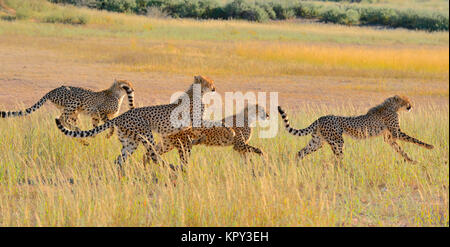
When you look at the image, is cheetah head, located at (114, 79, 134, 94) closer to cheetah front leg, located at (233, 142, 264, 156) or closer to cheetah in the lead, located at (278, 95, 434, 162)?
cheetah front leg, located at (233, 142, 264, 156)

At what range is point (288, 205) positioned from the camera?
4730 mm

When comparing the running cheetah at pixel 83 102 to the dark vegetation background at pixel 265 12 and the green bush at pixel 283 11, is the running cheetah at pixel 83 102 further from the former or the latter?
the green bush at pixel 283 11

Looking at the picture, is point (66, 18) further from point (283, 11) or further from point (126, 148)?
point (126, 148)

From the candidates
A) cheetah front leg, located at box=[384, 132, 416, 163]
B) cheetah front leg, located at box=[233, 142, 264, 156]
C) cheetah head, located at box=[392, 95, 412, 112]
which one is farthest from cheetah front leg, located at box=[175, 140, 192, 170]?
cheetah head, located at box=[392, 95, 412, 112]

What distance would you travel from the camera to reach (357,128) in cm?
670

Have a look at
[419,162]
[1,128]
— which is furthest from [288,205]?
[1,128]

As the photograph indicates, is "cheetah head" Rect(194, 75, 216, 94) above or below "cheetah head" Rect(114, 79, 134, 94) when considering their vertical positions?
above

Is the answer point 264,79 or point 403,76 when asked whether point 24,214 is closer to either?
point 264,79

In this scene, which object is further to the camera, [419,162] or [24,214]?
[419,162]

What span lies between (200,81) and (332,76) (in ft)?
36.3

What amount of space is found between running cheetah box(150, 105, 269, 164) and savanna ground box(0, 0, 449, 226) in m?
0.15

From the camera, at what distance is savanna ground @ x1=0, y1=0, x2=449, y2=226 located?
16.2ft

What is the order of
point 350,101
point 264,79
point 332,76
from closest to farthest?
point 350,101, point 264,79, point 332,76

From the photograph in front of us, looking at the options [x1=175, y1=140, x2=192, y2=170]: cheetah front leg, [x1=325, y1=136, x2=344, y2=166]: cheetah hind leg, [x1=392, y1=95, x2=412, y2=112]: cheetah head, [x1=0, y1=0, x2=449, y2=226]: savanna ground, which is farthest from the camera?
[x1=392, y1=95, x2=412, y2=112]: cheetah head
